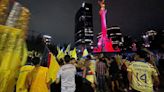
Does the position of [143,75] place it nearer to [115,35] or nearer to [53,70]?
[53,70]

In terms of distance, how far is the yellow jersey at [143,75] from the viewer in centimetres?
625

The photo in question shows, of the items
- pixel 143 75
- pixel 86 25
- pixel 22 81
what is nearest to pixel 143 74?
pixel 143 75

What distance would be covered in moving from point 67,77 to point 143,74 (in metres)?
1.90

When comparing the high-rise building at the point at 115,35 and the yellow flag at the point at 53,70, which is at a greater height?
the high-rise building at the point at 115,35

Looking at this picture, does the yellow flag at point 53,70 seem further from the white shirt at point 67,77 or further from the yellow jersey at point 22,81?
the yellow jersey at point 22,81

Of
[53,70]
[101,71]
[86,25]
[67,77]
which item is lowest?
[101,71]

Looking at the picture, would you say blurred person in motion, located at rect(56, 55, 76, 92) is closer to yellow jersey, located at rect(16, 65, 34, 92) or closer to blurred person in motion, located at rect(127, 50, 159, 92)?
yellow jersey, located at rect(16, 65, 34, 92)

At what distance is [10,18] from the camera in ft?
7.18

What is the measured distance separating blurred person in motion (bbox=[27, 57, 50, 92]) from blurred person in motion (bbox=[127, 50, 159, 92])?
2.20m

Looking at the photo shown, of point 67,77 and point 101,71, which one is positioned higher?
point 67,77

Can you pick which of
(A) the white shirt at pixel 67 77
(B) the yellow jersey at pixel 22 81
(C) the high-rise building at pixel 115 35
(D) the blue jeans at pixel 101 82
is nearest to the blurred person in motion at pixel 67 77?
(A) the white shirt at pixel 67 77

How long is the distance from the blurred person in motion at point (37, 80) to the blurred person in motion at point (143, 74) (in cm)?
220

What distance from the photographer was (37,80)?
670cm

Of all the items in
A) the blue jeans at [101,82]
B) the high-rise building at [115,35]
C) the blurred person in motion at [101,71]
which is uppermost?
the high-rise building at [115,35]
